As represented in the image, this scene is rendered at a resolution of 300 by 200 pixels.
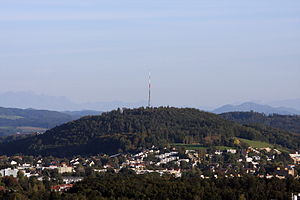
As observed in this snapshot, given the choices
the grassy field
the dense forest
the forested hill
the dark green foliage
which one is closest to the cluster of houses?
the grassy field

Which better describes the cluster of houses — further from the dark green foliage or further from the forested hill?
the dark green foliage

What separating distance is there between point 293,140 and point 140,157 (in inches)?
1512

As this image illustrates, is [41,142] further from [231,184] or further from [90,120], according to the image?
[231,184]

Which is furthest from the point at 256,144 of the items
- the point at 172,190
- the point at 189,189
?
the point at 172,190

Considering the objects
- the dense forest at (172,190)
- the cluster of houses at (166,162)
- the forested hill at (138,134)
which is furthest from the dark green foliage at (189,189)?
the forested hill at (138,134)

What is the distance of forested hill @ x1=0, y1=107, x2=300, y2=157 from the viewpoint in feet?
545

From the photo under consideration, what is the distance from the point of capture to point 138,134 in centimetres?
16812

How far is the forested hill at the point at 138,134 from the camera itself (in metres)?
166

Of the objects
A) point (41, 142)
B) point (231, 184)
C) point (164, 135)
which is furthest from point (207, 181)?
point (41, 142)

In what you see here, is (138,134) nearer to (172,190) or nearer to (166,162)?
(166,162)

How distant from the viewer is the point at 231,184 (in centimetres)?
8494

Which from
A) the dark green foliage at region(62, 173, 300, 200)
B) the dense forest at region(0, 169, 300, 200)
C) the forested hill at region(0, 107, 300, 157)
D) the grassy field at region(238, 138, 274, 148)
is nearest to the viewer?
the dense forest at region(0, 169, 300, 200)

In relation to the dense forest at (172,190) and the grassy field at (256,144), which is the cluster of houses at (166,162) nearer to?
the grassy field at (256,144)

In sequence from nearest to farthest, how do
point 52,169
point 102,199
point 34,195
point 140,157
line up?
point 102,199
point 34,195
point 52,169
point 140,157
